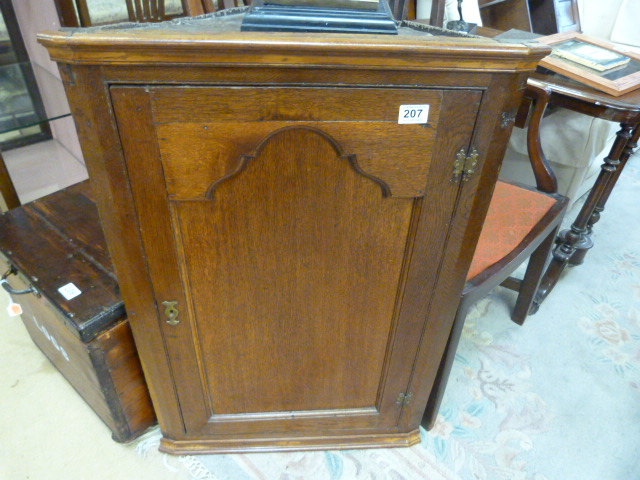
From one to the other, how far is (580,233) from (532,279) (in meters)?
0.27

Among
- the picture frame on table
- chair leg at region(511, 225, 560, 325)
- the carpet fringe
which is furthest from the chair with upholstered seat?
the carpet fringe

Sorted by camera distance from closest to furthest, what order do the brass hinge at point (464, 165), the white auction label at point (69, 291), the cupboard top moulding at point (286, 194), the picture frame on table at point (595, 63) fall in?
the cupboard top moulding at point (286, 194) < the brass hinge at point (464, 165) < the white auction label at point (69, 291) < the picture frame on table at point (595, 63)

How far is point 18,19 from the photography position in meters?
1.51

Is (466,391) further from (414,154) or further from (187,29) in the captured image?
(187,29)

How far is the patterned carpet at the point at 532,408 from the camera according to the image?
1.08m

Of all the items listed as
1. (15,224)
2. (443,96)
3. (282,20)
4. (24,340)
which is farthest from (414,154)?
(24,340)

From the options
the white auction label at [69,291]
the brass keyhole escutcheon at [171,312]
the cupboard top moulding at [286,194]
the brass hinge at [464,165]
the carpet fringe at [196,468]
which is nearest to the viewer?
the cupboard top moulding at [286,194]

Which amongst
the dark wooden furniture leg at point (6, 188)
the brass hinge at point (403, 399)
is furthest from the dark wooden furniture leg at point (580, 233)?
the dark wooden furniture leg at point (6, 188)

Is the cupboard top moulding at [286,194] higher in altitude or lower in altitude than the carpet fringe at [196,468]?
higher

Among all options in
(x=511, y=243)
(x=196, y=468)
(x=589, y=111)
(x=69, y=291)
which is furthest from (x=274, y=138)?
(x=589, y=111)

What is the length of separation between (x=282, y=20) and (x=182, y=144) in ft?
0.66

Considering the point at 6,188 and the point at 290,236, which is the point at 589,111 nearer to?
the point at 290,236

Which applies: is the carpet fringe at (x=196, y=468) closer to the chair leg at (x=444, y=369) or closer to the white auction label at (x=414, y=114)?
the chair leg at (x=444, y=369)

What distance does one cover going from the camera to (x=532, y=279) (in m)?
1.38
